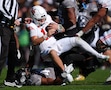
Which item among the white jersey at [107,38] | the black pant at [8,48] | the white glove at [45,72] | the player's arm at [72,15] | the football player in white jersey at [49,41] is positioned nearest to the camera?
the black pant at [8,48]

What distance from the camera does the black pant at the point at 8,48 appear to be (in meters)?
7.92

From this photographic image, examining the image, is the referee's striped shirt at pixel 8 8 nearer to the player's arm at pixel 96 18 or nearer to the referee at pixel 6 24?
the referee at pixel 6 24

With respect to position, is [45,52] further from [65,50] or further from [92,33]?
[92,33]

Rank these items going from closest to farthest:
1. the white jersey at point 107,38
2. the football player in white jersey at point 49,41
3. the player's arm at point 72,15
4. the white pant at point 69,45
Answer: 1. the football player in white jersey at point 49,41
2. the white pant at point 69,45
3. the white jersey at point 107,38
4. the player's arm at point 72,15

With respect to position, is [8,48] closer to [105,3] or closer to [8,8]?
[8,8]

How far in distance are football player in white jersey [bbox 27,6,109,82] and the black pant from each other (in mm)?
310

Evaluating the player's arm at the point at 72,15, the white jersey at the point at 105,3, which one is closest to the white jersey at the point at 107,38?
the white jersey at the point at 105,3

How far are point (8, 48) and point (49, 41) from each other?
2.05 feet

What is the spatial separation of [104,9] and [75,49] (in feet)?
2.60

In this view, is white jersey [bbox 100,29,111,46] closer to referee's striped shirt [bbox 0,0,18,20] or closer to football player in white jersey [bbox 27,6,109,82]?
football player in white jersey [bbox 27,6,109,82]

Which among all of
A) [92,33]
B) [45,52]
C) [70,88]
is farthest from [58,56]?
[92,33]

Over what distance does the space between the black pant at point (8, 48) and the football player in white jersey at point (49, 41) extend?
31 cm

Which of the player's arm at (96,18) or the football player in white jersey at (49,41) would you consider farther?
the player's arm at (96,18)

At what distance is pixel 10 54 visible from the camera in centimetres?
831
